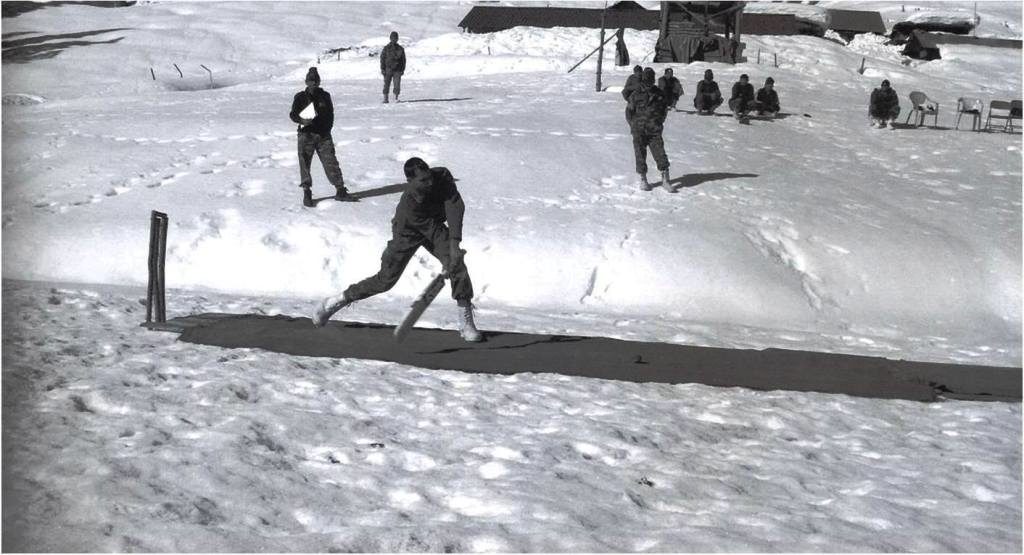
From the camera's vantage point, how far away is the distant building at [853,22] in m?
63.3

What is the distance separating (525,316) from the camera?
32.9 feet

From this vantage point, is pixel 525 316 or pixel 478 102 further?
pixel 478 102

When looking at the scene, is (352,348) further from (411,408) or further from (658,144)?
(658,144)

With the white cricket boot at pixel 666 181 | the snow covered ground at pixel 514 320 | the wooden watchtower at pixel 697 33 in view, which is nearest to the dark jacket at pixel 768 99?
the snow covered ground at pixel 514 320

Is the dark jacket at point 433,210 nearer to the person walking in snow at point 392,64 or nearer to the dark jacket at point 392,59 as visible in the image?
the person walking in snow at point 392,64

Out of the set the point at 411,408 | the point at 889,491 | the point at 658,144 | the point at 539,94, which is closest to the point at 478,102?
the point at 539,94

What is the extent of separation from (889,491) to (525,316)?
5.35m

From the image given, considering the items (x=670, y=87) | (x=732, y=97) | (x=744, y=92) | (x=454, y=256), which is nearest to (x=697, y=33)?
(x=732, y=97)

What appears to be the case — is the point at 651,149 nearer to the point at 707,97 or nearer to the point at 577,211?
the point at 577,211

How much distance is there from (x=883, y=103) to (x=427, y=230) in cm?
1643

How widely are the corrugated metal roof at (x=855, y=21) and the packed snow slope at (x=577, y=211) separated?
43.8 m

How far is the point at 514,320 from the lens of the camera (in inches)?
385

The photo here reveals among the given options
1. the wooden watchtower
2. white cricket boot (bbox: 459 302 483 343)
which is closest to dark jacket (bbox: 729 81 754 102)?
the wooden watchtower

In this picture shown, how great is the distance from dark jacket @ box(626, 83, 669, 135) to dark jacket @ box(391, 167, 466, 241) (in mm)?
6506
